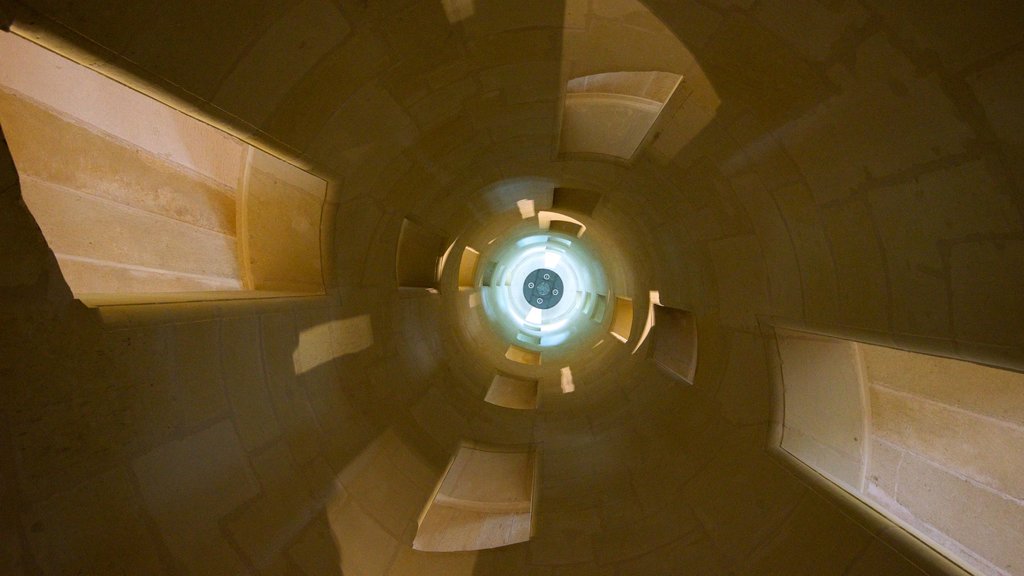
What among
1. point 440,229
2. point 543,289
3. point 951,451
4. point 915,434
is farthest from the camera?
point 543,289

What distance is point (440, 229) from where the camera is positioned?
21.1ft

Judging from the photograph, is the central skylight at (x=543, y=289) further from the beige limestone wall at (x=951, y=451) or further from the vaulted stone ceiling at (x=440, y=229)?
the beige limestone wall at (x=951, y=451)

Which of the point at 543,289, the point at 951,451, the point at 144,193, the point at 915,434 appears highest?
the point at 144,193

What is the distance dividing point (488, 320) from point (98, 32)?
878cm

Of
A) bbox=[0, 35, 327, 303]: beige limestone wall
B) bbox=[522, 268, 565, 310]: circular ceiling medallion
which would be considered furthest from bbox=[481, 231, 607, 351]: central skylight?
bbox=[0, 35, 327, 303]: beige limestone wall

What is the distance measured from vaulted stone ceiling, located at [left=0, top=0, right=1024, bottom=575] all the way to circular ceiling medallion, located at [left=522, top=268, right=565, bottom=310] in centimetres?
1425

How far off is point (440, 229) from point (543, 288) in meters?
14.7

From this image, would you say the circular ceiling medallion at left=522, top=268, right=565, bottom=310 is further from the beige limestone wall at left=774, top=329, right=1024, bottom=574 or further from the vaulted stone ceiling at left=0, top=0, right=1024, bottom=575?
the beige limestone wall at left=774, top=329, right=1024, bottom=574

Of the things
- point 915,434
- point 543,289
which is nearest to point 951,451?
point 915,434

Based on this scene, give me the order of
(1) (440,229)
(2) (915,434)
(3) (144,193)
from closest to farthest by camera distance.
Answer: (2) (915,434), (3) (144,193), (1) (440,229)

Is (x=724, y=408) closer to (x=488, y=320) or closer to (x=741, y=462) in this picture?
(x=741, y=462)

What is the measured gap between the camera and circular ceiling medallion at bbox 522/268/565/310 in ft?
67.5

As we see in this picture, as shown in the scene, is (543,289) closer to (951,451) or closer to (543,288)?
(543,288)

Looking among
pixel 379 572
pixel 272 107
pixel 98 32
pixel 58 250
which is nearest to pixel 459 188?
pixel 272 107
